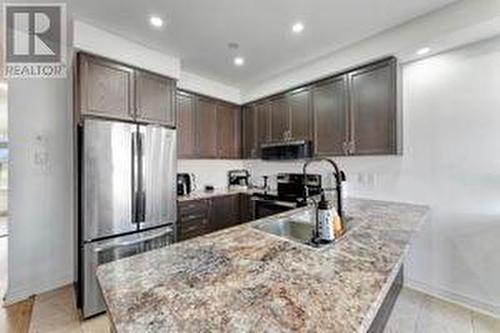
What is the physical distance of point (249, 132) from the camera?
170 inches

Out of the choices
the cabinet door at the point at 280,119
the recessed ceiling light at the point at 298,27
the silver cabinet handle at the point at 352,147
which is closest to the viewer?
the recessed ceiling light at the point at 298,27

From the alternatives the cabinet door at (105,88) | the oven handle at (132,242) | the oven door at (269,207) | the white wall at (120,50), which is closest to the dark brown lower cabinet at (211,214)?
the oven door at (269,207)

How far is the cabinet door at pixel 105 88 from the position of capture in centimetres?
237

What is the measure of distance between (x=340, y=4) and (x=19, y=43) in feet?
11.1

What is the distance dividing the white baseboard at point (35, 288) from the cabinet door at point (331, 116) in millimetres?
3482

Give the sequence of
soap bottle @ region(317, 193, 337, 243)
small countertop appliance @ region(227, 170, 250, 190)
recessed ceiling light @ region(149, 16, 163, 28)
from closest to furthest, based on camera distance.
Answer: soap bottle @ region(317, 193, 337, 243) → recessed ceiling light @ region(149, 16, 163, 28) → small countertop appliance @ region(227, 170, 250, 190)

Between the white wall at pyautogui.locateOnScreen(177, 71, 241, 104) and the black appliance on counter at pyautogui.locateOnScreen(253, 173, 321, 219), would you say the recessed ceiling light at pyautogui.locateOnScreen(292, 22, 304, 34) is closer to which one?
the black appliance on counter at pyautogui.locateOnScreen(253, 173, 321, 219)

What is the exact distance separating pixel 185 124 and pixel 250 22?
5.63 feet

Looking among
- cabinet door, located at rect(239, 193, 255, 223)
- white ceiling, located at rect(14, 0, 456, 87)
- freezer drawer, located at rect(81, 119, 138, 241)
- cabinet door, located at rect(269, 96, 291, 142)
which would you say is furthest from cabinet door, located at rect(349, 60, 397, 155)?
freezer drawer, located at rect(81, 119, 138, 241)

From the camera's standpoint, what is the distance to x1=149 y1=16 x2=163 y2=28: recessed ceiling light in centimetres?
233

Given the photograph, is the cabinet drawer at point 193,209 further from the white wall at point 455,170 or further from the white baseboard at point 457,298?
the white baseboard at point 457,298

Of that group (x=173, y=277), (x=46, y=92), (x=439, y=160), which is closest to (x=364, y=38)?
(x=439, y=160)

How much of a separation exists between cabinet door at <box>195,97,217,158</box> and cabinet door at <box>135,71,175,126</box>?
73cm

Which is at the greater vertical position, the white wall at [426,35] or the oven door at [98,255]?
the white wall at [426,35]
